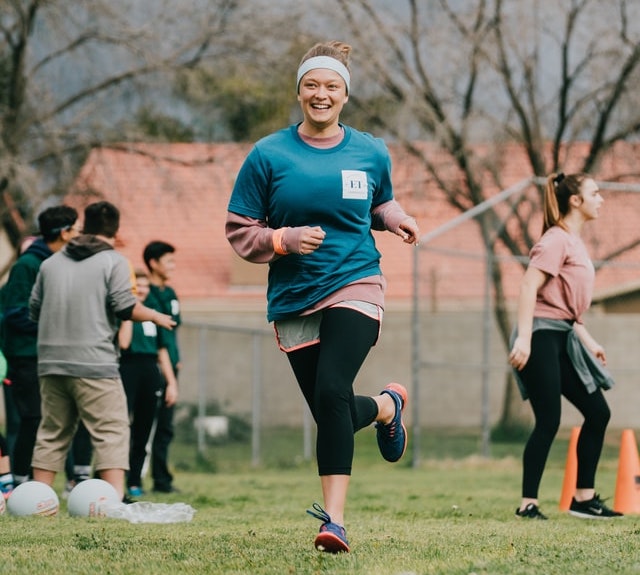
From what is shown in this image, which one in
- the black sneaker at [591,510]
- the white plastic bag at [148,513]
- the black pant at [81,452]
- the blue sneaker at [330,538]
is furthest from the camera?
the black pant at [81,452]

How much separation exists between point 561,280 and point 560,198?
21.3 inches

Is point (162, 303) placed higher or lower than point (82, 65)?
lower

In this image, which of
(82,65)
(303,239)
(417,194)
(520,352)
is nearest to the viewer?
(303,239)

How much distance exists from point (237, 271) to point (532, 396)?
70.2 feet

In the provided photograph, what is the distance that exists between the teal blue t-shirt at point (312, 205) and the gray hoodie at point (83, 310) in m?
1.99

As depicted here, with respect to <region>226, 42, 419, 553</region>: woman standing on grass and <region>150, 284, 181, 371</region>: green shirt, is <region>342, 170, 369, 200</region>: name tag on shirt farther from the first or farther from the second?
<region>150, 284, 181, 371</region>: green shirt

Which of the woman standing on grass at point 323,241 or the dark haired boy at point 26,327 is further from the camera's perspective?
the dark haired boy at point 26,327

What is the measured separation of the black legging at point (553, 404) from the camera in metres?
6.76

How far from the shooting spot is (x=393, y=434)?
5562mm

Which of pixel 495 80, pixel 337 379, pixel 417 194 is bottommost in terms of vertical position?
pixel 337 379

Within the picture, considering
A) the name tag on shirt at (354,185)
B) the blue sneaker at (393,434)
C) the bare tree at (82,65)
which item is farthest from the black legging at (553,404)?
the bare tree at (82,65)

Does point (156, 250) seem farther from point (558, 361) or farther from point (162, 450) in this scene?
point (558, 361)

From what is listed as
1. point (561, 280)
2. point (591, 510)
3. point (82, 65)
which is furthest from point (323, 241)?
point (82, 65)

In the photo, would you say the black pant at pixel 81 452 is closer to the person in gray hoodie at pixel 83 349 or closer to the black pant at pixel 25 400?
the black pant at pixel 25 400
